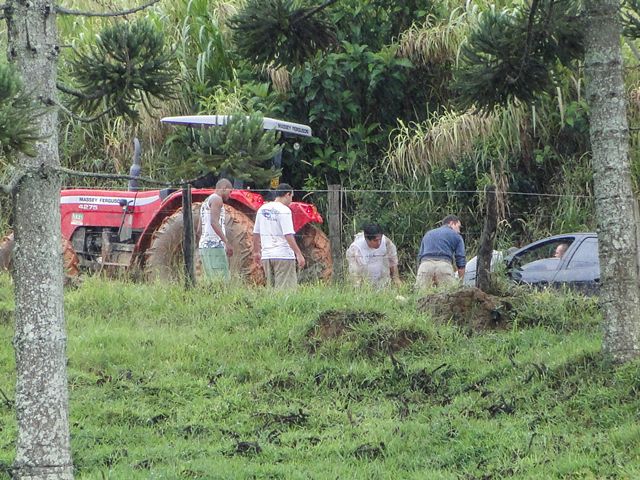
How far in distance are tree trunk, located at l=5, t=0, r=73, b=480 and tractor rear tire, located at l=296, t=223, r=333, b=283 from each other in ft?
25.9

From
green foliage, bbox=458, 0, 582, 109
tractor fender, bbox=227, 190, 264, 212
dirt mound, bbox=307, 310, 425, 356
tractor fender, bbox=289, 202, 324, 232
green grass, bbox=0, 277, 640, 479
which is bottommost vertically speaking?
green grass, bbox=0, 277, 640, 479

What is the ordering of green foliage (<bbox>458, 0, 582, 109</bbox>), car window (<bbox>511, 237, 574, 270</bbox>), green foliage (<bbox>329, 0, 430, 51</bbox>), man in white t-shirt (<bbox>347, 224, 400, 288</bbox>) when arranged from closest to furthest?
green foliage (<bbox>458, 0, 582, 109</bbox>), car window (<bbox>511, 237, 574, 270</bbox>), man in white t-shirt (<bbox>347, 224, 400, 288</bbox>), green foliage (<bbox>329, 0, 430, 51</bbox>)

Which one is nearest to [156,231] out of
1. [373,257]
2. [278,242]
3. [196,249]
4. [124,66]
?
[196,249]

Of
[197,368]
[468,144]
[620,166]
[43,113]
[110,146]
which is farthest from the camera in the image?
[110,146]

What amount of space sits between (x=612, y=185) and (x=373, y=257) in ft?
17.0

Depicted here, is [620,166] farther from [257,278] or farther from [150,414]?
[257,278]

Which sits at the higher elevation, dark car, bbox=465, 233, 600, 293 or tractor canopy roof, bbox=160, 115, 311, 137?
tractor canopy roof, bbox=160, 115, 311, 137

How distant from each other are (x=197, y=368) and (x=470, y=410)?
263cm

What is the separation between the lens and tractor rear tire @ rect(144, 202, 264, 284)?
13.8 meters

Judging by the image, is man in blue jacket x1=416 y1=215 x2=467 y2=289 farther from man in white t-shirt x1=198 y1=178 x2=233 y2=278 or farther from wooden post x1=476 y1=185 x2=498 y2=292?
man in white t-shirt x1=198 y1=178 x2=233 y2=278

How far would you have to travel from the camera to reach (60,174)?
6.27 meters

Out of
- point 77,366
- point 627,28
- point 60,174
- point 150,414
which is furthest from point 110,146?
point 60,174

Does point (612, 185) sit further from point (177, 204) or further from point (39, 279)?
point (177, 204)

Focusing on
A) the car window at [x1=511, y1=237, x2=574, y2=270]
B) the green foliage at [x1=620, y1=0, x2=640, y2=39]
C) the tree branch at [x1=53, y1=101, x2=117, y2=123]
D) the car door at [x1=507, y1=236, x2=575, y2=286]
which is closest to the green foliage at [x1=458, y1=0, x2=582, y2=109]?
the green foliage at [x1=620, y1=0, x2=640, y2=39]
